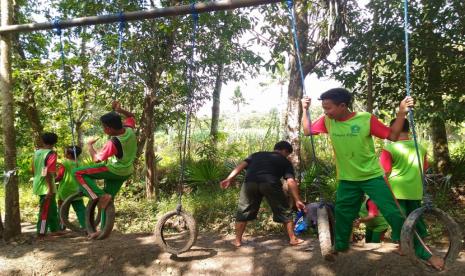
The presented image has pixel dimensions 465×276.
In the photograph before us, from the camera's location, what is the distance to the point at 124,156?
177 inches

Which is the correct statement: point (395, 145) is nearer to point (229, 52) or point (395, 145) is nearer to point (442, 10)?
point (442, 10)

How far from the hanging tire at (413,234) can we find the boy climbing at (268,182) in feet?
5.68

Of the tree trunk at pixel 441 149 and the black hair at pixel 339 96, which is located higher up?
the black hair at pixel 339 96

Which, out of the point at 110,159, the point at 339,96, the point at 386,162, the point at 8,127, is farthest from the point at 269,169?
the point at 8,127

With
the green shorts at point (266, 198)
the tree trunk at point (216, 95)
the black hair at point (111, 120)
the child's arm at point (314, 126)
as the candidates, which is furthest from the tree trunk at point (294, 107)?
the black hair at point (111, 120)

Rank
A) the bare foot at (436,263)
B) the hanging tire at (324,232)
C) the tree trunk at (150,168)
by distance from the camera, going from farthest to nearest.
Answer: the tree trunk at (150,168) < the hanging tire at (324,232) < the bare foot at (436,263)

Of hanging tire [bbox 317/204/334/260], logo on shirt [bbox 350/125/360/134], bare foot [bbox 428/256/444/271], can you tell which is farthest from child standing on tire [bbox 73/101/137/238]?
bare foot [bbox 428/256/444/271]

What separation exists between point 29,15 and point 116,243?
7.92m

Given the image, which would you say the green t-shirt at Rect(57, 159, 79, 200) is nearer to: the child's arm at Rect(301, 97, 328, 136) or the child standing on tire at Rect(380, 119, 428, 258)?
the child's arm at Rect(301, 97, 328, 136)

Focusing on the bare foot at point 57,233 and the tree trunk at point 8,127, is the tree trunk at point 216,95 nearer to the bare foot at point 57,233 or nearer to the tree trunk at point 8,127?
the tree trunk at point 8,127

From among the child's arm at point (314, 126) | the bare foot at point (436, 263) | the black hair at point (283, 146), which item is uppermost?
the child's arm at point (314, 126)

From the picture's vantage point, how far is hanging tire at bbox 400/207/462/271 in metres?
3.03

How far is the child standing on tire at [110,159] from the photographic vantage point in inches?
171

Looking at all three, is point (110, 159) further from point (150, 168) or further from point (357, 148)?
point (150, 168)
